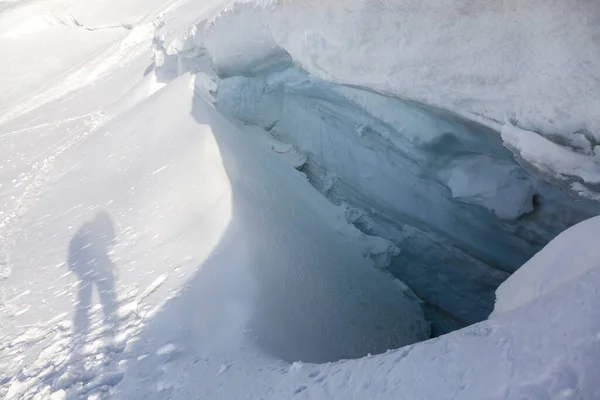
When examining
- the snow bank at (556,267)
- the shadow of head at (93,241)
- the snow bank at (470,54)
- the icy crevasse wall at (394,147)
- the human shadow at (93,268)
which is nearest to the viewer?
the snow bank at (556,267)

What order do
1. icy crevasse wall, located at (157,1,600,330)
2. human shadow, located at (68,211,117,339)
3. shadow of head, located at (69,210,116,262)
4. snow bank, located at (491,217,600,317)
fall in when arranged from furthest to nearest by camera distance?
1. shadow of head, located at (69,210,116,262)
2. human shadow, located at (68,211,117,339)
3. icy crevasse wall, located at (157,1,600,330)
4. snow bank, located at (491,217,600,317)

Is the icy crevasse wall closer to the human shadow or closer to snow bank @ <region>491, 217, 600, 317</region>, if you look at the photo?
snow bank @ <region>491, 217, 600, 317</region>

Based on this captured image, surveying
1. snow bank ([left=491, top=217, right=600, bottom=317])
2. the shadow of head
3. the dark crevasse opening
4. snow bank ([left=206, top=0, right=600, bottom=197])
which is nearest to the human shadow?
the shadow of head

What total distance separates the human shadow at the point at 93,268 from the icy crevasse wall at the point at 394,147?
1.28 m

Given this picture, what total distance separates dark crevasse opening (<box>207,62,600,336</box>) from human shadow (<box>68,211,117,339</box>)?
1.28 metres

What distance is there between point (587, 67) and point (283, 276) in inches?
61.8

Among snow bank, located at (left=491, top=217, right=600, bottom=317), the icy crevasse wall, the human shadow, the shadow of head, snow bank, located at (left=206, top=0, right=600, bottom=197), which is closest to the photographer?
snow bank, located at (left=491, top=217, right=600, bottom=317)

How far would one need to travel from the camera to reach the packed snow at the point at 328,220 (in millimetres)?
1521

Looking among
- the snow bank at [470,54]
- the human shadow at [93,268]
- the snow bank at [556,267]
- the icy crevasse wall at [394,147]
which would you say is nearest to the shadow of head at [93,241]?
the human shadow at [93,268]

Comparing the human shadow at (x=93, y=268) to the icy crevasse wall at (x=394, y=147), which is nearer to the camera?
the icy crevasse wall at (x=394, y=147)

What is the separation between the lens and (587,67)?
1.70 m

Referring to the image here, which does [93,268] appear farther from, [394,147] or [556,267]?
[556,267]

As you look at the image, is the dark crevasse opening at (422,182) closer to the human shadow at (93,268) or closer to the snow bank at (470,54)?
the snow bank at (470,54)

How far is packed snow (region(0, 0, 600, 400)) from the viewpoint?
59.9 inches
